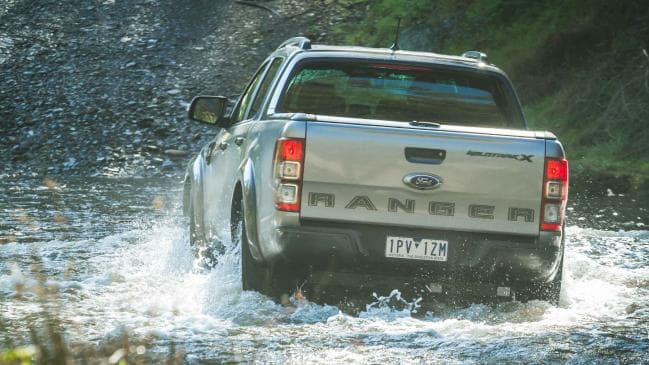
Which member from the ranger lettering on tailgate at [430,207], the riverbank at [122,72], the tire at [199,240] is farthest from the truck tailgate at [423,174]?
the riverbank at [122,72]

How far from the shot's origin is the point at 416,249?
7105 millimetres

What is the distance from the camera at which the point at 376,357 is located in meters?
6.11

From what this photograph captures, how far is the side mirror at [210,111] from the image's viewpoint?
365 inches

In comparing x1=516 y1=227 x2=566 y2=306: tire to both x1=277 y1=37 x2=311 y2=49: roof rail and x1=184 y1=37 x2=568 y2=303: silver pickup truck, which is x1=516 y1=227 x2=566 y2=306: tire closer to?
x1=184 y1=37 x2=568 y2=303: silver pickup truck

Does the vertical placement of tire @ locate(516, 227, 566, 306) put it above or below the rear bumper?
below

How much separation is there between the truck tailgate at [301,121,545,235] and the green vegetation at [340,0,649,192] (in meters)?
10.2

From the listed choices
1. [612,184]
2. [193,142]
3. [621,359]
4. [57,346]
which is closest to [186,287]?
[621,359]

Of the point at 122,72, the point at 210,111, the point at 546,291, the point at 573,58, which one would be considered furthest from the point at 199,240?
the point at 122,72

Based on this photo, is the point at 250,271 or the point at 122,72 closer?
the point at 250,271

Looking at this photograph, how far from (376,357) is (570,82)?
597 inches

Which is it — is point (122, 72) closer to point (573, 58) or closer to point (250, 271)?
point (573, 58)

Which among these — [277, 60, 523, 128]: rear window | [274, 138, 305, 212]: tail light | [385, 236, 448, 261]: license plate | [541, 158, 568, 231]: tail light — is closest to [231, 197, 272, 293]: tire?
[274, 138, 305, 212]: tail light

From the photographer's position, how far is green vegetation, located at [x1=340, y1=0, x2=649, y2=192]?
1825 cm

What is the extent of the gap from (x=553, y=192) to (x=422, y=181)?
78 centimetres
